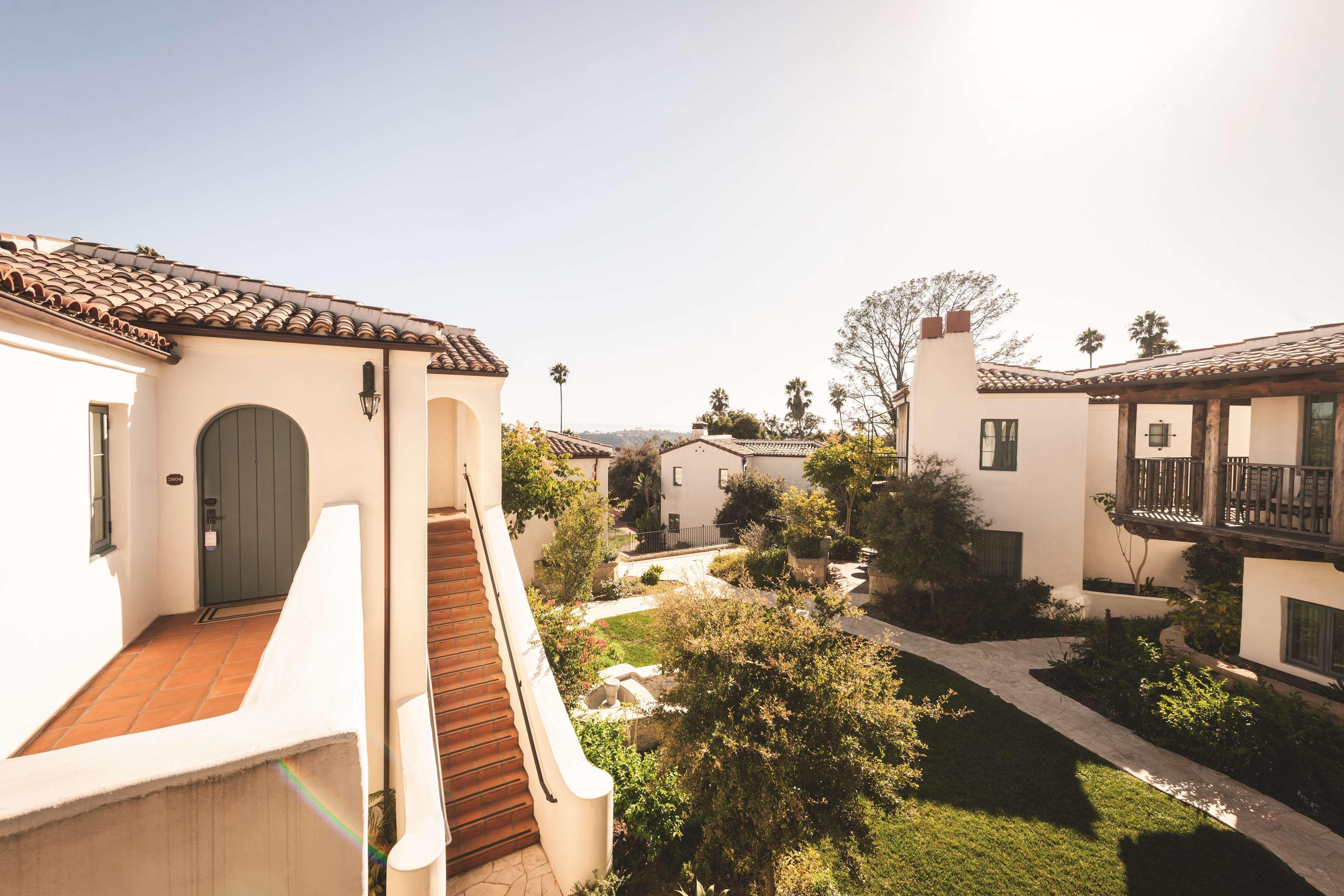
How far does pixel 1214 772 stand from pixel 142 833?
40.6ft

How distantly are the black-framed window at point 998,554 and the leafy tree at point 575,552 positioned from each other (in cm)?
1069

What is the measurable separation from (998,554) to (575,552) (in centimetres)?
1225

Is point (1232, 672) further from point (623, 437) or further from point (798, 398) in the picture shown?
point (623, 437)

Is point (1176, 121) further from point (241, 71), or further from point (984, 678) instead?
point (241, 71)

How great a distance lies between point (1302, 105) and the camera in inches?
362

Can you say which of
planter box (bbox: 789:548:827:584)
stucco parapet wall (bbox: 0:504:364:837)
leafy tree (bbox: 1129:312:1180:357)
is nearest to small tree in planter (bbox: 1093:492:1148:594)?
planter box (bbox: 789:548:827:584)

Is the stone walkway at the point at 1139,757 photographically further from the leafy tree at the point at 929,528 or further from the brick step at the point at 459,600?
the brick step at the point at 459,600

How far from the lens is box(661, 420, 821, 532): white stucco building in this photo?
30.1 metres

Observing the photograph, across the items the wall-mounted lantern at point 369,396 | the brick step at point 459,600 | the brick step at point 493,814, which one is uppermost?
the wall-mounted lantern at point 369,396

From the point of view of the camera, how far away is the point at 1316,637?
8.35 meters

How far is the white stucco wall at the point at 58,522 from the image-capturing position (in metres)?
3.41

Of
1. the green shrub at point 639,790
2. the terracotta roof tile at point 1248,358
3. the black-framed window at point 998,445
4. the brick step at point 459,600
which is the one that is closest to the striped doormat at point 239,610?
the brick step at point 459,600

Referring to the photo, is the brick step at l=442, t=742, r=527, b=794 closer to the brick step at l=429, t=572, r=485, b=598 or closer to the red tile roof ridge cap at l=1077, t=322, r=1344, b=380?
the brick step at l=429, t=572, r=485, b=598

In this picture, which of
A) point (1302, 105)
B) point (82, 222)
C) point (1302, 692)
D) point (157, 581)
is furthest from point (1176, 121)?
point (82, 222)
